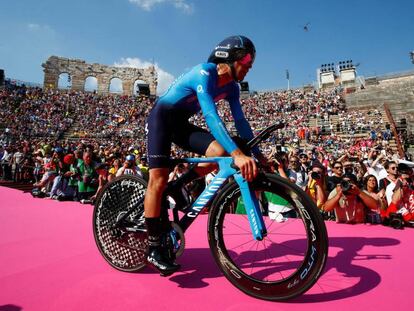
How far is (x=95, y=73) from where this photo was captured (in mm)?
52906

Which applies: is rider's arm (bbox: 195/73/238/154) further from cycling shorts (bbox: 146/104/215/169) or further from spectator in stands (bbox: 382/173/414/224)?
spectator in stands (bbox: 382/173/414/224)

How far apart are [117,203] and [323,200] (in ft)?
11.3

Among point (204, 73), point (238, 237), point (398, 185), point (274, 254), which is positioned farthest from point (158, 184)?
point (398, 185)

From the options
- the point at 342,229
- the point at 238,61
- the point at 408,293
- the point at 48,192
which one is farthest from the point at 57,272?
the point at 48,192

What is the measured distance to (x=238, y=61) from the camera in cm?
226

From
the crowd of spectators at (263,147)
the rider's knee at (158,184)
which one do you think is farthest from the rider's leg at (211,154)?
the crowd of spectators at (263,147)

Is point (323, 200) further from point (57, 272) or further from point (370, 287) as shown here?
point (57, 272)

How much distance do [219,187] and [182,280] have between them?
0.80 meters

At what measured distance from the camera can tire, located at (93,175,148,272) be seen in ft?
8.14

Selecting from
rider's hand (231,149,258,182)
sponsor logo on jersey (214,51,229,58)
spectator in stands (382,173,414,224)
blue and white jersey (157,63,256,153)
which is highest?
sponsor logo on jersey (214,51,229,58)

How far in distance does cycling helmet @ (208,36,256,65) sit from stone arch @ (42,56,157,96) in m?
54.2

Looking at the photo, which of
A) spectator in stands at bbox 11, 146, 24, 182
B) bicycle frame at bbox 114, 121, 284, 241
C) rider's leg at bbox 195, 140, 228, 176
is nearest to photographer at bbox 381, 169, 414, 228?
bicycle frame at bbox 114, 121, 284, 241

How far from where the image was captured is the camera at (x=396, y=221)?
3757 mm

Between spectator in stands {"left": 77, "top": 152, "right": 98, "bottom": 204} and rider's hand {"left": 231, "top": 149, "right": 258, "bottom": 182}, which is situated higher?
rider's hand {"left": 231, "top": 149, "right": 258, "bottom": 182}
